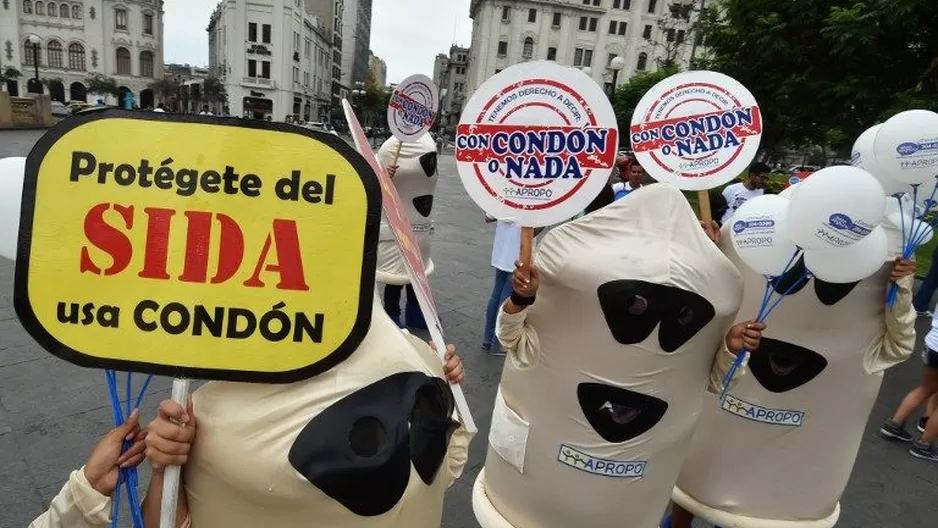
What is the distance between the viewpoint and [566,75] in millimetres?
1897

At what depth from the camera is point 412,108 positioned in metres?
4.52

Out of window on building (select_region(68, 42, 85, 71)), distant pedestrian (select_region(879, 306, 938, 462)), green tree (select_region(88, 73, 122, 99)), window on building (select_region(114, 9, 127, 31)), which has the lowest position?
distant pedestrian (select_region(879, 306, 938, 462))

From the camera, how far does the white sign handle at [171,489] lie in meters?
1.17

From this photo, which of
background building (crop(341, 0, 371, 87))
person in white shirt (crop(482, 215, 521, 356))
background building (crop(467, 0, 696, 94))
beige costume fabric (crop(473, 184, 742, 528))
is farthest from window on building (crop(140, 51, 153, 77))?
beige costume fabric (crop(473, 184, 742, 528))

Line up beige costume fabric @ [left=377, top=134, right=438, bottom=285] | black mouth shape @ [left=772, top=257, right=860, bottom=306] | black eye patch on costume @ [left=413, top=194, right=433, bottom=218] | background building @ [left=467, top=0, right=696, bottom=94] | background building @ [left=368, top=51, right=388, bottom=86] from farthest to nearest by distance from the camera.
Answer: background building @ [left=368, top=51, right=388, bottom=86]
background building @ [left=467, top=0, right=696, bottom=94]
black eye patch on costume @ [left=413, top=194, right=433, bottom=218]
beige costume fabric @ [left=377, top=134, right=438, bottom=285]
black mouth shape @ [left=772, top=257, right=860, bottom=306]

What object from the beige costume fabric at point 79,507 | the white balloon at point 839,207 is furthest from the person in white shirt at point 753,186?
the beige costume fabric at point 79,507

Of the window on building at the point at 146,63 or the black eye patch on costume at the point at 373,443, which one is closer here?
the black eye patch on costume at the point at 373,443

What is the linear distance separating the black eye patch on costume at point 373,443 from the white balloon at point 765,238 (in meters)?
1.47

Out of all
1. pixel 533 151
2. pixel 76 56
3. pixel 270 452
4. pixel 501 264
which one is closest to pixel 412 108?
pixel 501 264

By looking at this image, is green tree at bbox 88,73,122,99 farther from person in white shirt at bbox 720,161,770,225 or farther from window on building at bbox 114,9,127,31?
person in white shirt at bbox 720,161,770,225

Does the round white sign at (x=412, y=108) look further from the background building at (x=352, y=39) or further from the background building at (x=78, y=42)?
the background building at (x=352, y=39)

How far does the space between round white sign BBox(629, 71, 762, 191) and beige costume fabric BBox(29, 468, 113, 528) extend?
6.72 ft

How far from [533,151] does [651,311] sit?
64 cm

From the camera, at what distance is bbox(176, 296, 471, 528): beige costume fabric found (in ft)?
3.96
